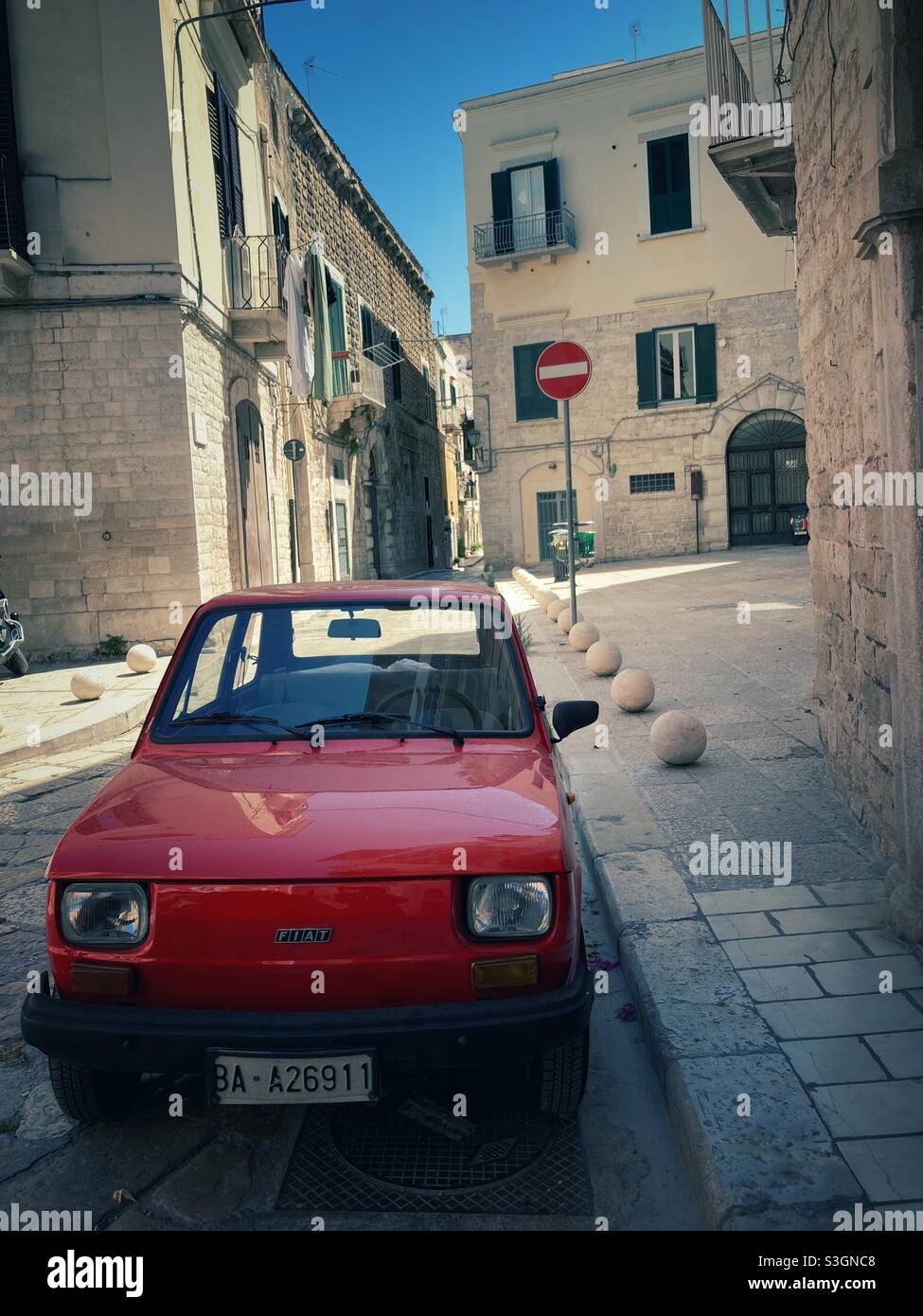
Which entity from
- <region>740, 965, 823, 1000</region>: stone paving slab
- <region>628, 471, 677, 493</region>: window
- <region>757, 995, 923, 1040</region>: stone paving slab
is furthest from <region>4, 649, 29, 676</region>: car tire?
<region>628, 471, 677, 493</region>: window

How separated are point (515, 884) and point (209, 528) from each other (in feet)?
43.3

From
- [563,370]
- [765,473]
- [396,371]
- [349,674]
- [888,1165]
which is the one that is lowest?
[888,1165]

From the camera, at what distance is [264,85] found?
20.2m

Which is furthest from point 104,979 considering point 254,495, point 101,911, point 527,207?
point 527,207

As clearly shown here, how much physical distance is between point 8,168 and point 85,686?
24.7 feet

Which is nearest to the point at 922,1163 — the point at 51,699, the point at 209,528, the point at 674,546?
the point at 51,699

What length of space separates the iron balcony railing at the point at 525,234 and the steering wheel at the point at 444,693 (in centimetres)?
2565

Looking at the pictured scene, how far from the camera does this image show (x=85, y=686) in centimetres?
1013

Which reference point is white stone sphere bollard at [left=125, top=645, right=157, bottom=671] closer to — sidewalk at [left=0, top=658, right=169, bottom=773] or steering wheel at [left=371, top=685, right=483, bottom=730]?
sidewalk at [left=0, top=658, right=169, bottom=773]

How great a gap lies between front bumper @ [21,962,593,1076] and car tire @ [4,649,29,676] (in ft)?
35.5

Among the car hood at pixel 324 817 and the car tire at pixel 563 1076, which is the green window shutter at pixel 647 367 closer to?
the car hood at pixel 324 817

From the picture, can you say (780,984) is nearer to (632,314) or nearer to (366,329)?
(632,314)

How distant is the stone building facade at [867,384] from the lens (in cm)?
342
